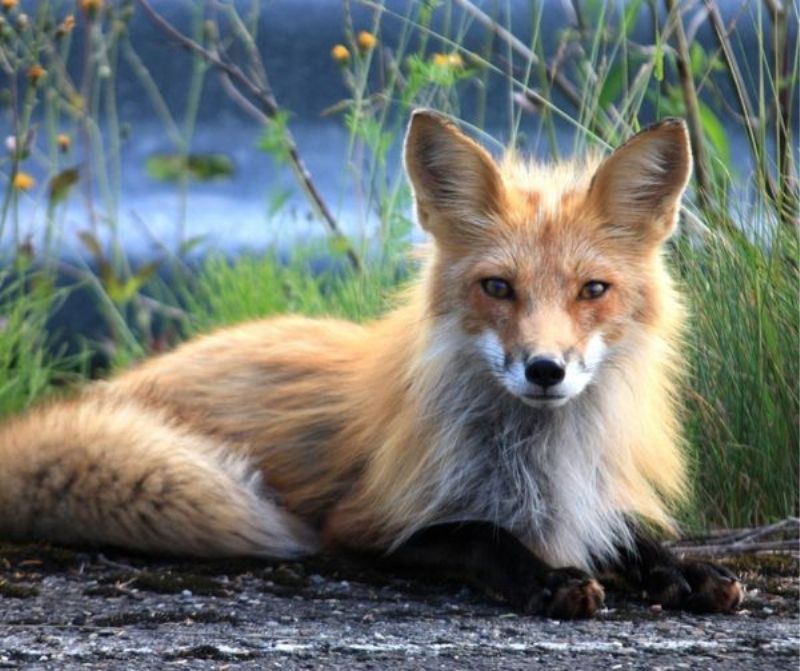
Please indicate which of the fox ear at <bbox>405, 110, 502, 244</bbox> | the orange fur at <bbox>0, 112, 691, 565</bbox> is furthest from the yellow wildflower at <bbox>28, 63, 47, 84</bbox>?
the fox ear at <bbox>405, 110, 502, 244</bbox>

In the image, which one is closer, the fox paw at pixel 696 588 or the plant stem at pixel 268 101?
the fox paw at pixel 696 588

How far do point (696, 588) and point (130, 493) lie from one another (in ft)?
4.51

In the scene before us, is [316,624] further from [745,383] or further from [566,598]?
[745,383]

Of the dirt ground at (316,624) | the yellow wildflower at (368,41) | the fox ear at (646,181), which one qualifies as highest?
the yellow wildflower at (368,41)

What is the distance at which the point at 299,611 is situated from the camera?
12.3 ft

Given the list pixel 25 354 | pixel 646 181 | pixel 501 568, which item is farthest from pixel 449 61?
pixel 501 568

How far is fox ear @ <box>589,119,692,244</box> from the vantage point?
3.99m

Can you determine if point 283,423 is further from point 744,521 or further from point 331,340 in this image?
point 744,521

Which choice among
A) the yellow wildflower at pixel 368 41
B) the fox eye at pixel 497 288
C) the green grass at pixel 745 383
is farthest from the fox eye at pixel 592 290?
the yellow wildflower at pixel 368 41

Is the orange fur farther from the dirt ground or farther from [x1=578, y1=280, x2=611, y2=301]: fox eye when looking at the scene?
the dirt ground

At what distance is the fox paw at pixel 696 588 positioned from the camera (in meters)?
3.92

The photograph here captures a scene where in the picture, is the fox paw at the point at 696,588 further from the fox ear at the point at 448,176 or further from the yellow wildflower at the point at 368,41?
the yellow wildflower at the point at 368,41

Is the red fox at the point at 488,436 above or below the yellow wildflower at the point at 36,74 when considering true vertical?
below

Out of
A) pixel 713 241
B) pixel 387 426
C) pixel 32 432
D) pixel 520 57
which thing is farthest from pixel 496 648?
pixel 520 57
